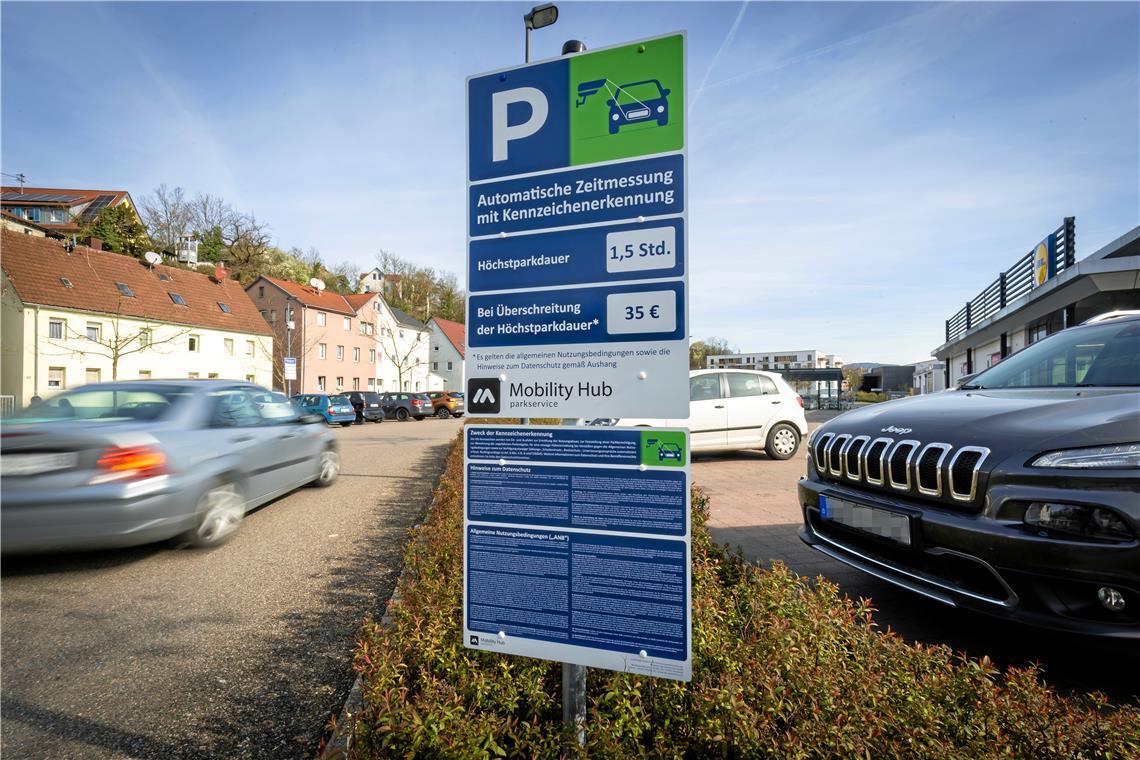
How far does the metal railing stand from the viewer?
15812 millimetres

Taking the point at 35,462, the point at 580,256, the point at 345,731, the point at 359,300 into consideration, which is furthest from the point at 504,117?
the point at 359,300

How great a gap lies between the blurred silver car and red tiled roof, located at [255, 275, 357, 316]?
42866mm

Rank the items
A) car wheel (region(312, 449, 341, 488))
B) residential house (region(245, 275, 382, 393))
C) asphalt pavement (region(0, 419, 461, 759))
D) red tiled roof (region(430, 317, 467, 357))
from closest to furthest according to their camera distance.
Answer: asphalt pavement (region(0, 419, 461, 759)) < car wheel (region(312, 449, 341, 488)) < residential house (region(245, 275, 382, 393)) < red tiled roof (region(430, 317, 467, 357))

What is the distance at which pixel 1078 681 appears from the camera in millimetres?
2420

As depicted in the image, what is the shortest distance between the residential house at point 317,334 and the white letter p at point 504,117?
43.4 meters

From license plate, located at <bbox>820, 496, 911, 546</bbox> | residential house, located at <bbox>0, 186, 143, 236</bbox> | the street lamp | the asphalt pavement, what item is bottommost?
the asphalt pavement

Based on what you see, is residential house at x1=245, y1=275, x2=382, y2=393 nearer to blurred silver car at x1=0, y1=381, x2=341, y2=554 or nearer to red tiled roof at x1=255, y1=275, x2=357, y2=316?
red tiled roof at x1=255, y1=275, x2=357, y2=316

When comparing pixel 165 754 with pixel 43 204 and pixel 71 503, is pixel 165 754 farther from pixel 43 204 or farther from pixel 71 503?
pixel 43 204

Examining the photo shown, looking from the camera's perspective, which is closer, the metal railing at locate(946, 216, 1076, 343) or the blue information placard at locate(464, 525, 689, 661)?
the blue information placard at locate(464, 525, 689, 661)

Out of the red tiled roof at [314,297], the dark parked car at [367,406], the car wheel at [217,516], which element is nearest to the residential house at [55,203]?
the red tiled roof at [314,297]

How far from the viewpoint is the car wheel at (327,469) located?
778cm

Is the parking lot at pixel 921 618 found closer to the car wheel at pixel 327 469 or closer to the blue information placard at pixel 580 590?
the blue information placard at pixel 580 590

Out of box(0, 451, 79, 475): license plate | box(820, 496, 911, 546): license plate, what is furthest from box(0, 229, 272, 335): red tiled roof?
box(820, 496, 911, 546): license plate

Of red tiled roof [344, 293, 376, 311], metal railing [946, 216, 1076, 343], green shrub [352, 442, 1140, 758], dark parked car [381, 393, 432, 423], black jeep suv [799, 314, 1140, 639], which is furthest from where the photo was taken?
red tiled roof [344, 293, 376, 311]
